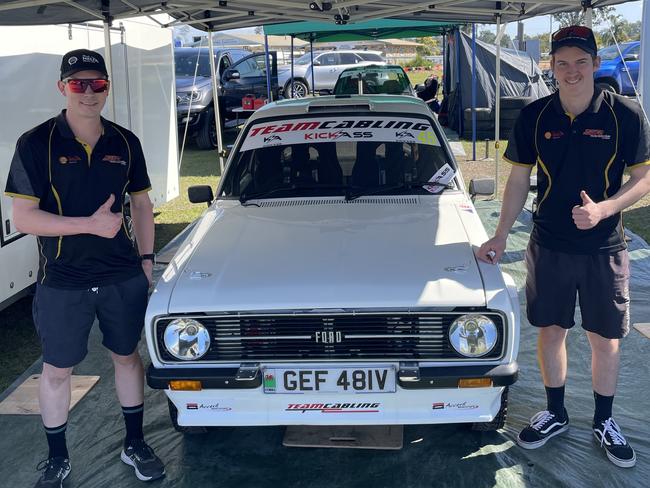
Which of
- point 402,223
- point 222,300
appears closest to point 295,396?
point 222,300

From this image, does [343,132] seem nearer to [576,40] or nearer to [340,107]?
[340,107]

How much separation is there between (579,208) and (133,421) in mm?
2288

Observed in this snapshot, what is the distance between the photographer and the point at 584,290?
3.24 meters

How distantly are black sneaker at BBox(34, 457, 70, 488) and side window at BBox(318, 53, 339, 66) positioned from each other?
23227mm

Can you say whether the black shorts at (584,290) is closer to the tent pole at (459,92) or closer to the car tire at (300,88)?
the tent pole at (459,92)

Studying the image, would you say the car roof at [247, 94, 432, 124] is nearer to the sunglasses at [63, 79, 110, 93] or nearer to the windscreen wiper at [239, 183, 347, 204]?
the windscreen wiper at [239, 183, 347, 204]

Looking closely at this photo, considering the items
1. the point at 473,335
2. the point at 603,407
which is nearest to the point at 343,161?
the point at 473,335

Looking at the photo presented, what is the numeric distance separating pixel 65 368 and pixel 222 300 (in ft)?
2.64

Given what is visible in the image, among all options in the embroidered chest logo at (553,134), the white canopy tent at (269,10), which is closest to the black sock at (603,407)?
the embroidered chest logo at (553,134)

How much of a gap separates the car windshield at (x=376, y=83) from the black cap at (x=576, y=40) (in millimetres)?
13216

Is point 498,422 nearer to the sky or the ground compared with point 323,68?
nearer to the ground

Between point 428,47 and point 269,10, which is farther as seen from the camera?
point 428,47

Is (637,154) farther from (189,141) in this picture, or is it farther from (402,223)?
(189,141)

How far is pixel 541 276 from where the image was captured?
10.9ft
